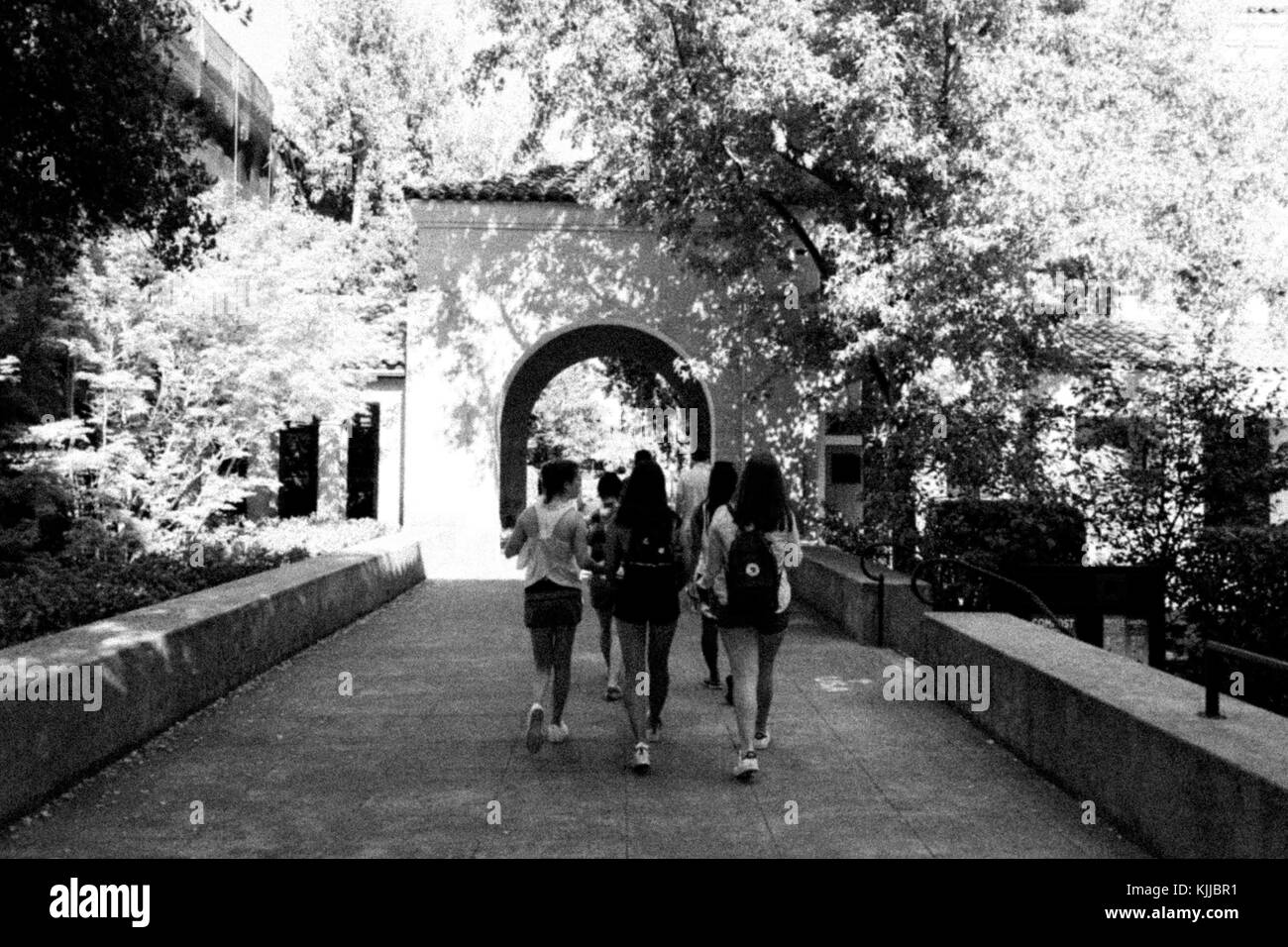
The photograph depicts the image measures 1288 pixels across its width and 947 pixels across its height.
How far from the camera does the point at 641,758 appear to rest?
21.6 feet

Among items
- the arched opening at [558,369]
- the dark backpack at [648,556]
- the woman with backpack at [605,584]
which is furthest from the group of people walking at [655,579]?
the arched opening at [558,369]

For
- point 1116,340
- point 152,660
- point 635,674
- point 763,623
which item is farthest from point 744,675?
point 1116,340

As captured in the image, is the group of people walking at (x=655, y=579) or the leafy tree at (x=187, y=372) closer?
the group of people walking at (x=655, y=579)

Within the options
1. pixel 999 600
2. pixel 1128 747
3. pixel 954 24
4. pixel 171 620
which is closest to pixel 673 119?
pixel 954 24

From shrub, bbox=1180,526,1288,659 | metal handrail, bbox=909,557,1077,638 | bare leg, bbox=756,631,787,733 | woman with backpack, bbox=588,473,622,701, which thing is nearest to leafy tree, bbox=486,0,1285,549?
metal handrail, bbox=909,557,1077,638

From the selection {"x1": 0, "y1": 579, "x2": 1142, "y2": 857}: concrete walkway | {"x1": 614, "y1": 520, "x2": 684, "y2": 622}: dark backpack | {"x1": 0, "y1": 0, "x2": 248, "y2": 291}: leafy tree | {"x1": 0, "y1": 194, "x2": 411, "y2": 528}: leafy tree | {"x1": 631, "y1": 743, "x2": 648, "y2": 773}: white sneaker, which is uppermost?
{"x1": 0, "y1": 0, "x2": 248, "y2": 291}: leafy tree

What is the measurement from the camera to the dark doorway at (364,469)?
2664cm

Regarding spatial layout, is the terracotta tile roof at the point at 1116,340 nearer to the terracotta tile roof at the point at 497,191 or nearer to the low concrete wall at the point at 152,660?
the terracotta tile roof at the point at 497,191

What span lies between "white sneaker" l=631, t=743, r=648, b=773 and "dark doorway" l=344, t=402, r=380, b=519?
20715 mm

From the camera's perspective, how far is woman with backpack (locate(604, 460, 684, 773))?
6.88 m

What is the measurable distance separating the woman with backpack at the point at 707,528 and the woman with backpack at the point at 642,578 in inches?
10.3

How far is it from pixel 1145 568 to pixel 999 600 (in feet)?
4.23

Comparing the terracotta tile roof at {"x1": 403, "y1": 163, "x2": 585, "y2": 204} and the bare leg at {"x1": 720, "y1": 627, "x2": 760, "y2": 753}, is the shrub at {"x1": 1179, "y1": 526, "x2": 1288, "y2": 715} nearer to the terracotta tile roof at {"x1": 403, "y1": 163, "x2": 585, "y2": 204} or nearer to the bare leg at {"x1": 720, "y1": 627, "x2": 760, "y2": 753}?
the bare leg at {"x1": 720, "y1": 627, "x2": 760, "y2": 753}

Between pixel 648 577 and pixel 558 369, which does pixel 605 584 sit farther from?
pixel 558 369
